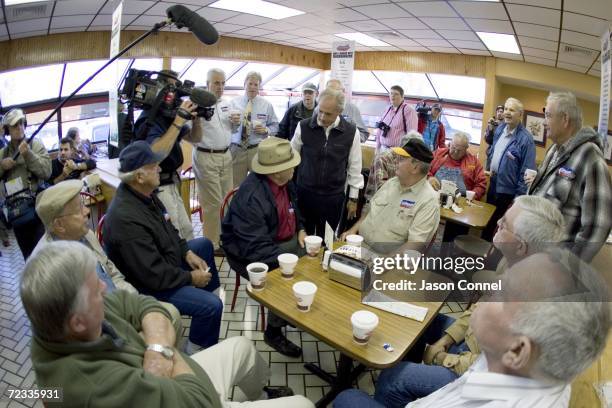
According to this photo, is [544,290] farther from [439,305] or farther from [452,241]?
[452,241]

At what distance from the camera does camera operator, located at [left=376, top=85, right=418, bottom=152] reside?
5.43 metres

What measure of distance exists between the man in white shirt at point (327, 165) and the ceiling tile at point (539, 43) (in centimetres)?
302

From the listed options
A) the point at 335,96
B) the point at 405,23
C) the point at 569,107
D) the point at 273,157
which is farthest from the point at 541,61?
the point at 273,157

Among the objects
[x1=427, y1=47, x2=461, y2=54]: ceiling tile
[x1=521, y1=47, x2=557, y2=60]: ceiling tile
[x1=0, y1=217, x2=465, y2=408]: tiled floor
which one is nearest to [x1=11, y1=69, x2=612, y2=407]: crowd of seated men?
[x1=0, y1=217, x2=465, y2=408]: tiled floor

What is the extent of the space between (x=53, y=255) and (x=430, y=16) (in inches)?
181

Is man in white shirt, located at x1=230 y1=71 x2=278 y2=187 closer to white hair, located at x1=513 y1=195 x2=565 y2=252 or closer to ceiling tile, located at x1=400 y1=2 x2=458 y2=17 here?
ceiling tile, located at x1=400 y1=2 x2=458 y2=17

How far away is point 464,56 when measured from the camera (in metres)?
7.30

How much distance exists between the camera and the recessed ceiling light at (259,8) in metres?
4.30

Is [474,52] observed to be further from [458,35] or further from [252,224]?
[252,224]

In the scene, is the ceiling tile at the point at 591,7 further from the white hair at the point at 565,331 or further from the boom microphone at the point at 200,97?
the boom microphone at the point at 200,97

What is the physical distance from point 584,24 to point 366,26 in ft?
9.57

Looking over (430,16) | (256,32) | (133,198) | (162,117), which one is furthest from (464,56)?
(133,198)

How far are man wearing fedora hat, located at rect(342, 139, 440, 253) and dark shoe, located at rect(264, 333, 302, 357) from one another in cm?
91

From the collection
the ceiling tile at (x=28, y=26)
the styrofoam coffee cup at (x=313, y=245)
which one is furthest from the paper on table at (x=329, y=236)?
the ceiling tile at (x=28, y=26)
